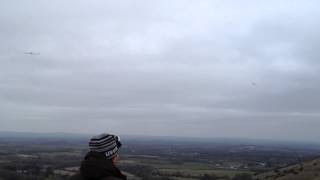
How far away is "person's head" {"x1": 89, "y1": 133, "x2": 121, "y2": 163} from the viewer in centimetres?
494

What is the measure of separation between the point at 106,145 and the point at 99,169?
0.34 m

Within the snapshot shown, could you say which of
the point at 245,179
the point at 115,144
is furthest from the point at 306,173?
the point at 115,144

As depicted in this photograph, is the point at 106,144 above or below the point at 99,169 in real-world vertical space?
above

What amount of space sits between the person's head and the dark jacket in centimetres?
7

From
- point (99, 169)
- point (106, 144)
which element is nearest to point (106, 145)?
point (106, 144)

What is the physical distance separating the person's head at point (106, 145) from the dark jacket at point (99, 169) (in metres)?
0.07

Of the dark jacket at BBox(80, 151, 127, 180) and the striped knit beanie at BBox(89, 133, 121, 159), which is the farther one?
the striped knit beanie at BBox(89, 133, 121, 159)

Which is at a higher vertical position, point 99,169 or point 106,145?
point 106,145

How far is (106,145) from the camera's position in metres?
4.98

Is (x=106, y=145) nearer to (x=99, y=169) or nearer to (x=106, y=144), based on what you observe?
(x=106, y=144)

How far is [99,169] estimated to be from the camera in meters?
4.70

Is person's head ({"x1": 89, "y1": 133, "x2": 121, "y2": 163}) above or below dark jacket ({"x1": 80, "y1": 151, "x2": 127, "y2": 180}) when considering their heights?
above

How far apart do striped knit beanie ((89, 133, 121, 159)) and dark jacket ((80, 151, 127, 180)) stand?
0.08 meters

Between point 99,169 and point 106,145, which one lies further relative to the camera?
point 106,145
